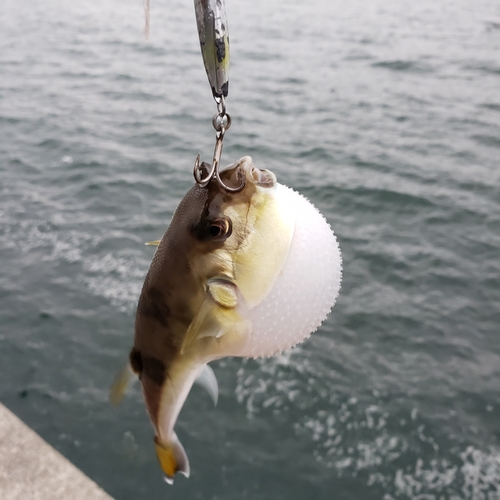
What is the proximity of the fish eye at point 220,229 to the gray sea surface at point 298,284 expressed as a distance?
297cm

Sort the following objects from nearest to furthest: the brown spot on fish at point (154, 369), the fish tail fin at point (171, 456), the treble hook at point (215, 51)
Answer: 1. the treble hook at point (215, 51)
2. the brown spot on fish at point (154, 369)
3. the fish tail fin at point (171, 456)

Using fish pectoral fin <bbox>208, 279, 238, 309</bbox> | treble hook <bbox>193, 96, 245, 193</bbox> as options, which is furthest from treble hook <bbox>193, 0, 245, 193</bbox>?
fish pectoral fin <bbox>208, 279, 238, 309</bbox>

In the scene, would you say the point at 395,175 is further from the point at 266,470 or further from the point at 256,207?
the point at 256,207

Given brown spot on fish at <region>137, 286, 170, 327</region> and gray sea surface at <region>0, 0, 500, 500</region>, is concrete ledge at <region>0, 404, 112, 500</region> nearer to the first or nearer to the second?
gray sea surface at <region>0, 0, 500, 500</region>

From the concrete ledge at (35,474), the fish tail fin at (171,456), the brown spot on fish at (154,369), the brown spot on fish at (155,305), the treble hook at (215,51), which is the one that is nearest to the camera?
the treble hook at (215,51)

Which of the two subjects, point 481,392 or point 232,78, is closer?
point 481,392

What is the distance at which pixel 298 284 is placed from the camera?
142 cm

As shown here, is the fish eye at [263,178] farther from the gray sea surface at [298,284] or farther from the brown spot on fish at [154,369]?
the gray sea surface at [298,284]

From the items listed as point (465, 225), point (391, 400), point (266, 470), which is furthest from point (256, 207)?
point (465, 225)

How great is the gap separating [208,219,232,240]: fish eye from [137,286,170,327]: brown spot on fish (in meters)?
0.22

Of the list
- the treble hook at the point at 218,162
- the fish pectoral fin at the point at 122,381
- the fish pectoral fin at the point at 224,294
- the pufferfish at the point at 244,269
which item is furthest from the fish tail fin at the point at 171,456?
the treble hook at the point at 218,162

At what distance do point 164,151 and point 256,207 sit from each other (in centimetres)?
744

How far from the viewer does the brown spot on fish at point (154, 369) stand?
63.1 inches

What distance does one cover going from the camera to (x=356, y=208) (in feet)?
→ 23.2
